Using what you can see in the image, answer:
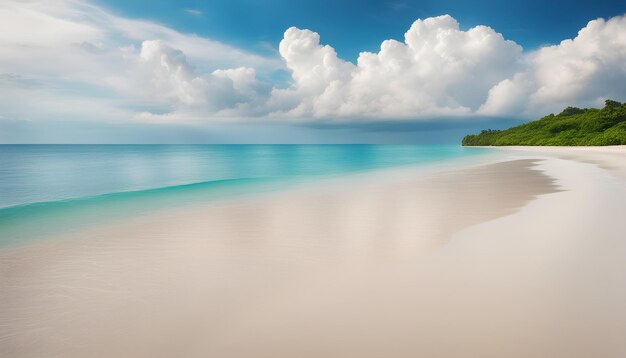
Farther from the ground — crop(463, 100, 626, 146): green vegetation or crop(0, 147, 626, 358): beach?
crop(463, 100, 626, 146): green vegetation

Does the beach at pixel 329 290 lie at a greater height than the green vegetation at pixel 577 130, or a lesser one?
lesser

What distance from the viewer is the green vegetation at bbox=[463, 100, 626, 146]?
264 ft

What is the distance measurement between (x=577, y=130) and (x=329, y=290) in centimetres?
12061

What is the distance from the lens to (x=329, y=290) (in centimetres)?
532

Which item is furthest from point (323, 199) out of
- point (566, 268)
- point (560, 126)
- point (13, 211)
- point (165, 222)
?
point (560, 126)

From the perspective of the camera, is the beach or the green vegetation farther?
the green vegetation

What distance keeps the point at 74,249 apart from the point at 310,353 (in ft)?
23.6

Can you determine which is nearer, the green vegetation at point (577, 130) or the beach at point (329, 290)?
the beach at point (329, 290)

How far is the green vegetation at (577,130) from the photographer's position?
80.4 m

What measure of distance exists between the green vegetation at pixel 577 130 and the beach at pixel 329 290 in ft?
272

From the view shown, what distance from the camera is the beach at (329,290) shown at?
13.0 feet

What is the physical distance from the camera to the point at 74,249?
8.51m

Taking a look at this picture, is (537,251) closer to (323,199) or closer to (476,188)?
(323,199)

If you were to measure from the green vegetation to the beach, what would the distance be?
82.9 metres
